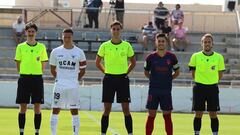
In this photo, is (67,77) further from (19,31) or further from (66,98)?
(19,31)

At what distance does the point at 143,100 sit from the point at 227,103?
2.75 metres

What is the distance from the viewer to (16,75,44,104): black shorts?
13192 millimetres

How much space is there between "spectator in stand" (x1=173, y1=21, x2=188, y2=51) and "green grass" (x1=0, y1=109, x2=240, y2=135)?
6987mm

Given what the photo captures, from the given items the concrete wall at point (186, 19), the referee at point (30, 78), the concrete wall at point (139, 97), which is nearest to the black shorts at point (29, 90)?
the referee at point (30, 78)

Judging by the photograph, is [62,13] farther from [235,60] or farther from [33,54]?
[33,54]

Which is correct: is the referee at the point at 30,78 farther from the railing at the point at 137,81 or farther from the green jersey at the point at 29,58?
the railing at the point at 137,81

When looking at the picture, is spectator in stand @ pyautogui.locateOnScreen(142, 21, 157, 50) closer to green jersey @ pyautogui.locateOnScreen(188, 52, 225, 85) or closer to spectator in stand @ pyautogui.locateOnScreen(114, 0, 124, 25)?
spectator in stand @ pyautogui.locateOnScreen(114, 0, 124, 25)

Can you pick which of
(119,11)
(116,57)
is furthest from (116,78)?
(119,11)

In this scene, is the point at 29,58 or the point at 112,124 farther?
the point at 112,124

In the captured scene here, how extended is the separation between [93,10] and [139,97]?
7.19 meters

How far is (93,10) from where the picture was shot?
2894 centimetres

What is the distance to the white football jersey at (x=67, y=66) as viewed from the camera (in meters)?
12.5

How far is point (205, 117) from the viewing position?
20.6m

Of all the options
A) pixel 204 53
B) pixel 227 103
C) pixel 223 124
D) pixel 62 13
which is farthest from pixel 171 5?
pixel 204 53
